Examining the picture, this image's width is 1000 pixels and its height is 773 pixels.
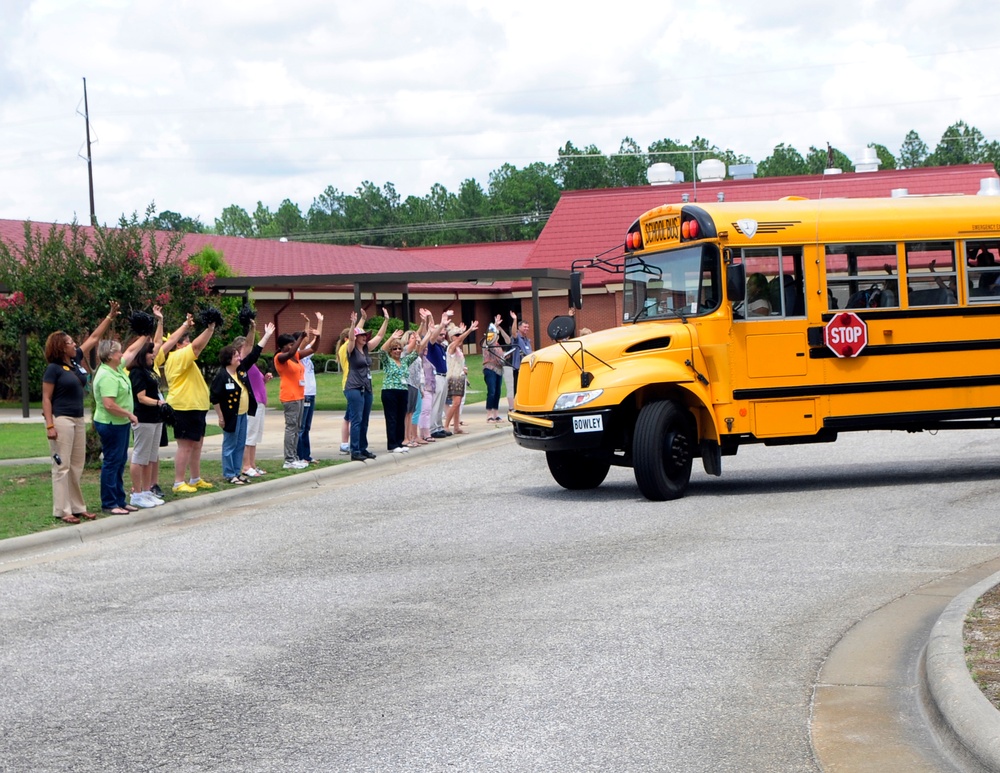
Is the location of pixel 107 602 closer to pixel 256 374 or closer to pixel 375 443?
pixel 256 374

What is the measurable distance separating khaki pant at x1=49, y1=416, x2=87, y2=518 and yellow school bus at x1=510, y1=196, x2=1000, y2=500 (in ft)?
15.3

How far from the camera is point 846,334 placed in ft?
45.9

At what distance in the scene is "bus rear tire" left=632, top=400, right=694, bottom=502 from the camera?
13273mm

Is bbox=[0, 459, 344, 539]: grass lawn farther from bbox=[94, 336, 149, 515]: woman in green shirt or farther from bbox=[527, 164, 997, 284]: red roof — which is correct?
bbox=[527, 164, 997, 284]: red roof

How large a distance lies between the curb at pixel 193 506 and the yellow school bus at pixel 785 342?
3192 millimetres

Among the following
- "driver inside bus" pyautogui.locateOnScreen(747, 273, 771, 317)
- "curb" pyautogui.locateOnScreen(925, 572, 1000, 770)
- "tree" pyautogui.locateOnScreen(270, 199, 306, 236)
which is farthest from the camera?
"tree" pyautogui.locateOnScreen(270, 199, 306, 236)

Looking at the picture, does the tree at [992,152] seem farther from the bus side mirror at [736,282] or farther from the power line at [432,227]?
the bus side mirror at [736,282]

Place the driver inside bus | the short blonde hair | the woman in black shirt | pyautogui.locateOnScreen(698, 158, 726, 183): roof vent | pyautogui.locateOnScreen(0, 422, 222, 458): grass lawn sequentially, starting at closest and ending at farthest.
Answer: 1. the woman in black shirt
2. the short blonde hair
3. the driver inside bus
4. pyautogui.locateOnScreen(0, 422, 222, 458): grass lawn
5. pyautogui.locateOnScreen(698, 158, 726, 183): roof vent

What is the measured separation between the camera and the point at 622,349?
1379 cm

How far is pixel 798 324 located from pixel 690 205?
5.78 feet

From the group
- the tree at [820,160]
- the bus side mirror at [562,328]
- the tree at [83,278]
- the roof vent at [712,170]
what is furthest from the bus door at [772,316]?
the tree at [820,160]

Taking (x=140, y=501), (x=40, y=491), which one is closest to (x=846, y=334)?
(x=140, y=501)

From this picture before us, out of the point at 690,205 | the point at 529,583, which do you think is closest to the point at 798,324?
the point at 690,205

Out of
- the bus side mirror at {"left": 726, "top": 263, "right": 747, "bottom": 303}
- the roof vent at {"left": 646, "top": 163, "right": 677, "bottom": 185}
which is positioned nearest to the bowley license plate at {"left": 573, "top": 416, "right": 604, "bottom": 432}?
the bus side mirror at {"left": 726, "top": 263, "right": 747, "bottom": 303}
